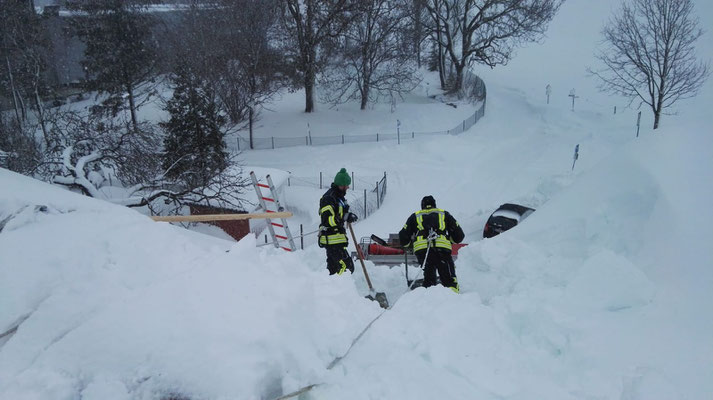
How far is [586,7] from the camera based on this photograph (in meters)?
51.2

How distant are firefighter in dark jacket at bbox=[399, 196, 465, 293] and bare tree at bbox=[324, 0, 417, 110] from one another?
22.6 m

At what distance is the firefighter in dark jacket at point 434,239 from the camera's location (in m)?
6.73

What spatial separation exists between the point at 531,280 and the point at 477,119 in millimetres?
24166

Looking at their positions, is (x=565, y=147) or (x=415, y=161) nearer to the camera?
(x=415, y=161)

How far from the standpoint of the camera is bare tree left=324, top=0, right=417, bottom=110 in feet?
94.0

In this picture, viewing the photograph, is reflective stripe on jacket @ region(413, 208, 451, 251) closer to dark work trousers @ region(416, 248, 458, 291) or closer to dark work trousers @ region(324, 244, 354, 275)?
dark work trousers @ region(416, 248, 458, 291)

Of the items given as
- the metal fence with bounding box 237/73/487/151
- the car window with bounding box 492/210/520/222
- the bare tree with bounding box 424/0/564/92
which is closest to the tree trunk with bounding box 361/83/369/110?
the metal fence with bounding box 237/73/487/151

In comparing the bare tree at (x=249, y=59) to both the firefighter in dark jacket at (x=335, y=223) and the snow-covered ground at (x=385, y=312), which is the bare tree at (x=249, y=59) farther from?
the snow-covered ground at (x=385, y=312)

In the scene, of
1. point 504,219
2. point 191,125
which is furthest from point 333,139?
point 504,219

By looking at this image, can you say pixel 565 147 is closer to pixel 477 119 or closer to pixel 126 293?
pixel 477 119

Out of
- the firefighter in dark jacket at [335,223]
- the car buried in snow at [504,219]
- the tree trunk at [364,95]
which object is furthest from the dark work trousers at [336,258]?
the tree trunk at [364,95]

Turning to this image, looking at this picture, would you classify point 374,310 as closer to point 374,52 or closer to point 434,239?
point 434,239

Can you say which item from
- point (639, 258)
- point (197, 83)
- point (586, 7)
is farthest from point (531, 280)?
point (586, 7)

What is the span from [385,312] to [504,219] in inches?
377
